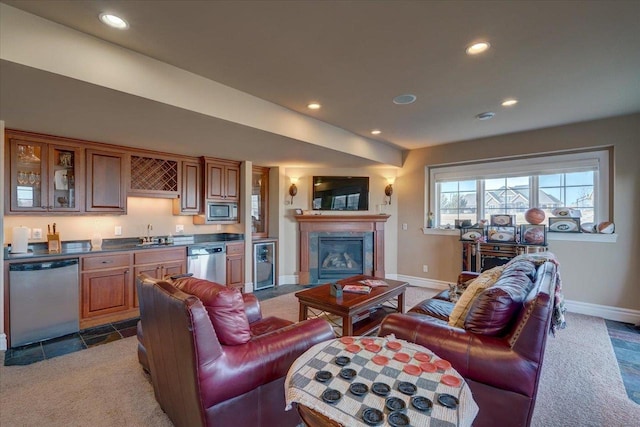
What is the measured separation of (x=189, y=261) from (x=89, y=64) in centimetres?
284

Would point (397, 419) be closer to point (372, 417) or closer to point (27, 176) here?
point (372, 417)

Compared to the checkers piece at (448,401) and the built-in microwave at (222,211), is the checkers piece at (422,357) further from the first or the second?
the built-in microwave at (222,211)

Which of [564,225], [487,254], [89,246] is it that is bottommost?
[487,254]

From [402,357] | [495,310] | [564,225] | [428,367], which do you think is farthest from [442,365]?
[564,225]

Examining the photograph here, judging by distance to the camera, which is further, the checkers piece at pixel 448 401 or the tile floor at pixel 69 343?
the tile floor at pixel 69 343

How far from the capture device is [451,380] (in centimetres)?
121

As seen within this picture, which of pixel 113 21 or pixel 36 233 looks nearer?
pixel 113 21

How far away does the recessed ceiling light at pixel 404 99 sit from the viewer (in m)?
3.13

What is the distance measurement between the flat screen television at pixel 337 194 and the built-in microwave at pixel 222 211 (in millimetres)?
1535

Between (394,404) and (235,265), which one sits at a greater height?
(394,404)

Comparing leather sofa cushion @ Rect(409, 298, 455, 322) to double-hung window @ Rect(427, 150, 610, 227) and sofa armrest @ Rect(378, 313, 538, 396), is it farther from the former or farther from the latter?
double-hung window @ Rect(427, 150, 610, 227)

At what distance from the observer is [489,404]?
1.56m

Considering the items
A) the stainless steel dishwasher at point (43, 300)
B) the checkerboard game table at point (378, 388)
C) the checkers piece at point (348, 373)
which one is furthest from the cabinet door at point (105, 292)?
the checkers piece at point (348, 373)

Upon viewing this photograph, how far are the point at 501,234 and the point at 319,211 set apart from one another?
3.05 m
